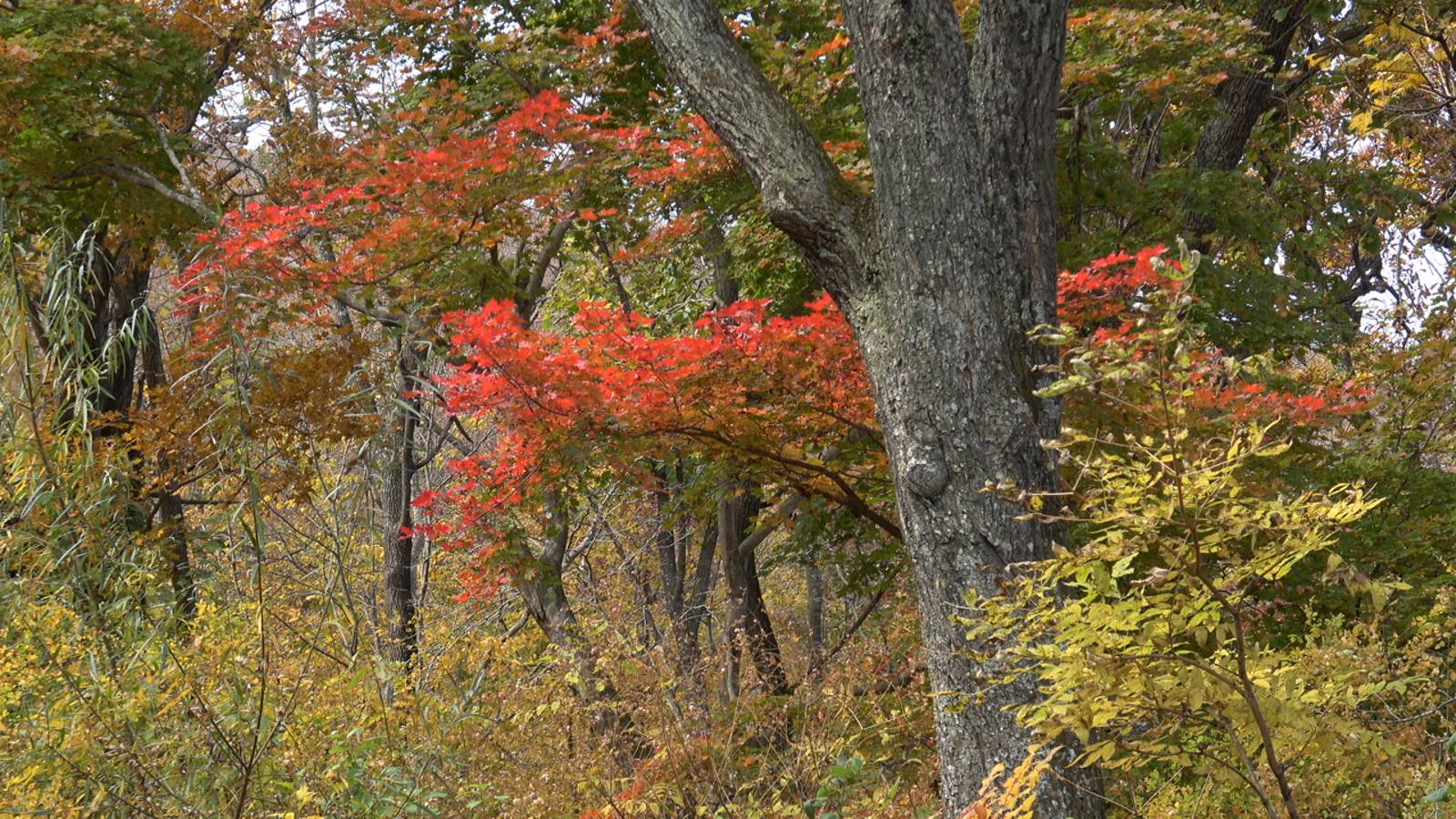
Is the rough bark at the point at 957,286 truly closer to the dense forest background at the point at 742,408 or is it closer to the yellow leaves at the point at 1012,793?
→ the dense forest background at the point at 742,408

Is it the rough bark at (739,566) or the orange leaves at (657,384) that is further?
the rough bark at (739,566)

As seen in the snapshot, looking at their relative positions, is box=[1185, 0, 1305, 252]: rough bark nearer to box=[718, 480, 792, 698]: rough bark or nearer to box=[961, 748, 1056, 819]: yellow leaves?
box=[718, 480, 792, 698]: rough bark

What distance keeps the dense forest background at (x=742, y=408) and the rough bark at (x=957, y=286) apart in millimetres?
14

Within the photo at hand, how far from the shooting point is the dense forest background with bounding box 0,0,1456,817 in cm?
274

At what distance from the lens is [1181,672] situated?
2.11m

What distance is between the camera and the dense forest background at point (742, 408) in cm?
274

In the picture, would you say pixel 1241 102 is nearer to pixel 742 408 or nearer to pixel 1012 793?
pixel 742 408

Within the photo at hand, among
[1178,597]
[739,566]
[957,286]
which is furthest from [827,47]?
[1178,597]

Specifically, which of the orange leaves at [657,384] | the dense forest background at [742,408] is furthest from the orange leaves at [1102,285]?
the orange leaves at [657,384]

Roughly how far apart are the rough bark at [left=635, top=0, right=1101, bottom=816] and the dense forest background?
14 millimetres

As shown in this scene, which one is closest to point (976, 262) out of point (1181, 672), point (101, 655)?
point (1181, 672)

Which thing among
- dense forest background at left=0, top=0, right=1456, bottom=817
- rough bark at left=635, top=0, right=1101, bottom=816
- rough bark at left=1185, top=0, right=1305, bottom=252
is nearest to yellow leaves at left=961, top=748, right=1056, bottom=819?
dense forest background at left=0, top=0, right=1456, bottom=817

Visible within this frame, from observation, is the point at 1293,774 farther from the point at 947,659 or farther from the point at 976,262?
the point at 976,262

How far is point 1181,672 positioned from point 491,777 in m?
3.51
